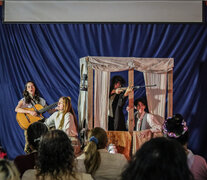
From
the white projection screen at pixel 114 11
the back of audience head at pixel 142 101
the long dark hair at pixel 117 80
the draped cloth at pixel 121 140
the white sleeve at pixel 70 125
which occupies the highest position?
the white projection screen at pixel 114 11

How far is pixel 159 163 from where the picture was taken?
118 centimetres

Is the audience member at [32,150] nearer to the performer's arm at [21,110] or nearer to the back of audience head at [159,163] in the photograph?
the back of audience head at [159,163]

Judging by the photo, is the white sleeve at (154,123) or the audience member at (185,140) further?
the white sleeve at (154,123)

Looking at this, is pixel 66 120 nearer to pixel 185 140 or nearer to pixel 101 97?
pixel 101 97

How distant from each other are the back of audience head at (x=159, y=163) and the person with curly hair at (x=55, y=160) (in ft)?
2.57

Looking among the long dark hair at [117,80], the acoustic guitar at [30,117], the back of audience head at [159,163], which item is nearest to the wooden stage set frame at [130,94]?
the long dark hair at [117,80]

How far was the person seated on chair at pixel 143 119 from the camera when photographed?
5.12 metres

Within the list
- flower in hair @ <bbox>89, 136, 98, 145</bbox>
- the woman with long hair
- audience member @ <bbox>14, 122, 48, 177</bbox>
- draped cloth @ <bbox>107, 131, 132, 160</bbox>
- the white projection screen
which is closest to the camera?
audience member @ <bbox>14, 122, 48, 177</bbox>

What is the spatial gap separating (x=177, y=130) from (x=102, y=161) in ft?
1.95

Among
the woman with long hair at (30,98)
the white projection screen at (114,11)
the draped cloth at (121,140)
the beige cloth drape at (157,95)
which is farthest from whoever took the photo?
the white projection screen at (114,11)

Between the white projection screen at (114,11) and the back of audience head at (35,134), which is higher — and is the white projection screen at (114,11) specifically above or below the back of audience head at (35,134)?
above

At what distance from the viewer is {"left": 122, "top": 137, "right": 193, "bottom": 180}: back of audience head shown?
116 cm

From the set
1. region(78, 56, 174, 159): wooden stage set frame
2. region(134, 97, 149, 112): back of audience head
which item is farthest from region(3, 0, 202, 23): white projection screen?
region(134, 97, 149, 112): back of audience head

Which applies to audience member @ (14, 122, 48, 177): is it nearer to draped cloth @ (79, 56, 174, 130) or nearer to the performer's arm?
draped cloth @ (79, 56, 174, 130)
